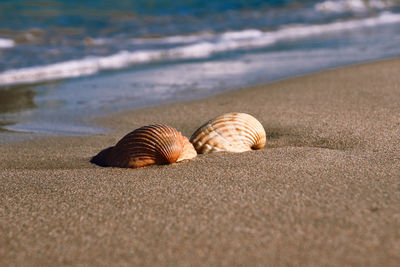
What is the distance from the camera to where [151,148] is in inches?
104

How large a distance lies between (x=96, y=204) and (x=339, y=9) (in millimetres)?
18712

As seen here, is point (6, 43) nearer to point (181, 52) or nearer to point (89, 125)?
point (181, 52)

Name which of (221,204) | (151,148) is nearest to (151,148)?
(151,148)

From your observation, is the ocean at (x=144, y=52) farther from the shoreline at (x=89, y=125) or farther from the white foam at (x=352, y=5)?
the white foam at (x=352, y=5)

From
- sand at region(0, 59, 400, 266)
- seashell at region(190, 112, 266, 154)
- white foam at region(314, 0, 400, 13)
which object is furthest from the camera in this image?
white foam at region(314, 0, 400, 13)

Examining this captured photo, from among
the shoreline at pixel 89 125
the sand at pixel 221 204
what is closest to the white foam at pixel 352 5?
the shoreline at pixel 89 125

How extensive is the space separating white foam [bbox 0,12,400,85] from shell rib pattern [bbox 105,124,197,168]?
4.90 metres

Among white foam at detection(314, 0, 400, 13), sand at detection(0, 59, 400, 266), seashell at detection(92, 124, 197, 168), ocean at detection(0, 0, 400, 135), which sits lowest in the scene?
sand at detection(0, 59, 400, 266)

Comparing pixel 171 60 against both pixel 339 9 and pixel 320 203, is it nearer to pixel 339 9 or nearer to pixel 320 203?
pixel 320 203

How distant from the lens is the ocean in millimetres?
5367

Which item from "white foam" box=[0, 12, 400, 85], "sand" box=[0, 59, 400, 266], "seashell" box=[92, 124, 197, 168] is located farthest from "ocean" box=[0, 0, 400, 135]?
"sand" box=[0, 59, 400, 266]

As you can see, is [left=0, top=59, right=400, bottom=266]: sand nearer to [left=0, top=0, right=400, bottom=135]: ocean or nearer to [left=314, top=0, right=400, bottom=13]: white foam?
[left=0, top=0, right=400, bottom=135]: ocean

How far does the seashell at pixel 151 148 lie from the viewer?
2623mm

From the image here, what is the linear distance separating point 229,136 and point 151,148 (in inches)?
22.2
